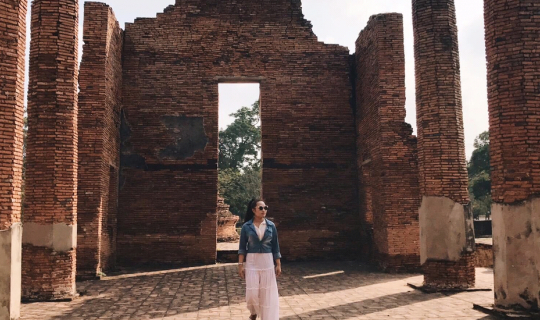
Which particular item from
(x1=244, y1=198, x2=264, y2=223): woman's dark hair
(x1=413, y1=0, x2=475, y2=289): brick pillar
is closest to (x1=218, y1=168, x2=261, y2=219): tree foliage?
(x1=413, y1=0, x2=475, y2=289): brick pillar

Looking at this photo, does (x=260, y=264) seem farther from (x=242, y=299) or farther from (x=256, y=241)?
(x=242, y=299)

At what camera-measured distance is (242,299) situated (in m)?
8.15

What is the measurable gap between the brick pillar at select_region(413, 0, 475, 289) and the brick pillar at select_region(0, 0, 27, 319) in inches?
262

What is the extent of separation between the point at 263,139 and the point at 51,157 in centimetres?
672

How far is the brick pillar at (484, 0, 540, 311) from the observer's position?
21.4ft

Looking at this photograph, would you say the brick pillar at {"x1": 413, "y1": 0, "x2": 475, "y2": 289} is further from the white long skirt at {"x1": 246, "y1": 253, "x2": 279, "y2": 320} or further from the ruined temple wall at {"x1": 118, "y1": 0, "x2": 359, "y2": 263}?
the ruined temple wall at {"x1": 118, "y1": 0, "x2": 359, "y2": 263}

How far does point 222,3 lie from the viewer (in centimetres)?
1439

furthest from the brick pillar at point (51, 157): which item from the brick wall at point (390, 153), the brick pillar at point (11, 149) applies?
the brick wall at point (390, 153)

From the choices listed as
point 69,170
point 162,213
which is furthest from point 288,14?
point 69,170

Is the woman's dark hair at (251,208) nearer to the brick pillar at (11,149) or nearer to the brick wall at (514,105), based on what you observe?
the brick pillar at (11,149)

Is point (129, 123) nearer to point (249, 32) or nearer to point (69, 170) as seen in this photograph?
point (249, 32)

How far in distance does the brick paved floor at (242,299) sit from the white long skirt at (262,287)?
1.31m

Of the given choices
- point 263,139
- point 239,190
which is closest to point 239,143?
point 239,190

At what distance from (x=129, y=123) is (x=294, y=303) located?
320 inches
